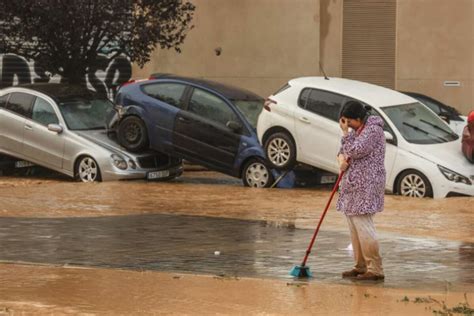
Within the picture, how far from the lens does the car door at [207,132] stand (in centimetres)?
1983

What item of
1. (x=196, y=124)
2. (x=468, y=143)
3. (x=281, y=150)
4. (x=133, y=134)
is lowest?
(x=281, y=150)

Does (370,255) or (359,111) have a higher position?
(359,111)

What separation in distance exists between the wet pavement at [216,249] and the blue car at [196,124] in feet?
14.7

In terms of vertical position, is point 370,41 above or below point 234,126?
above

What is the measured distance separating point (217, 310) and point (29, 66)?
2188 cm

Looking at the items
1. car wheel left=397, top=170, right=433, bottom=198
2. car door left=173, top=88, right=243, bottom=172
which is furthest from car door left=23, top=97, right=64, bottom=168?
car wheel left=397, top=170, right=433, bottom=198

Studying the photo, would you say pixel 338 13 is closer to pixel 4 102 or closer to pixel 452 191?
pixel 4 102

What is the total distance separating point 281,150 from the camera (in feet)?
63.2

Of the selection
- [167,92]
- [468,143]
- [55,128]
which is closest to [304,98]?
[167,92]

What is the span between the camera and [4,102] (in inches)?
850

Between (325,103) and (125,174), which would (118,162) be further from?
(325,103)

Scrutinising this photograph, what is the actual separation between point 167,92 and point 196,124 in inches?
34.6

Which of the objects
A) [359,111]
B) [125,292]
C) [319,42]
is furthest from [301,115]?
[319,42]

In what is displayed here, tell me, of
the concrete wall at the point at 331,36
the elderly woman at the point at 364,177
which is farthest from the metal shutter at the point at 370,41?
the elderly woman at the point at 364,177
